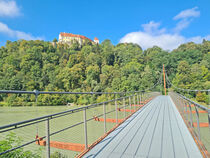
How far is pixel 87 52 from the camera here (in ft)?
200

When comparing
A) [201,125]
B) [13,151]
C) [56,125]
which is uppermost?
[201,125]

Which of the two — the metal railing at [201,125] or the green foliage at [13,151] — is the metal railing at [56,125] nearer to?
the green foliage at [13,151]

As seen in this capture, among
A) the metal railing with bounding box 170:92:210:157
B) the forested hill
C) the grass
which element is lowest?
the grass

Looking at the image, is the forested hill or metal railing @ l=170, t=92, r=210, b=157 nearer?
metal railing @ l=170, t=92, r=210, b=157

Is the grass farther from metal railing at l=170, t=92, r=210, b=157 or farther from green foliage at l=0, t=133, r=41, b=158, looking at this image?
metal railing at l=170, t=92, r=210, b=157

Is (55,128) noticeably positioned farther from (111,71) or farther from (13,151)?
(111,71)

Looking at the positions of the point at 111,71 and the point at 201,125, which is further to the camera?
the point at 111,71

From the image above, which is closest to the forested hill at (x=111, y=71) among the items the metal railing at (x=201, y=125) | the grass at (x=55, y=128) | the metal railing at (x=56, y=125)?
the grass at (x=55, y=128)

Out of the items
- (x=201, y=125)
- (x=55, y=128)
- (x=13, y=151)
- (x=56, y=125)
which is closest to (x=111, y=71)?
(x=55, y=128)

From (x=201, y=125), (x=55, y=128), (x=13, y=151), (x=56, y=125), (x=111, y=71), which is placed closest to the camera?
(x=201, y=125)

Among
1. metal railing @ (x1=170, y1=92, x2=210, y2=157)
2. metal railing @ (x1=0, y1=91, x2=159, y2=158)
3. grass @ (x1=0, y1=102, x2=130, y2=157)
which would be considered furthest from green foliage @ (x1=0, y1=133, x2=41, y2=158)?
metal railing @ (x1=170, y1=92, x2=210, y2=157)

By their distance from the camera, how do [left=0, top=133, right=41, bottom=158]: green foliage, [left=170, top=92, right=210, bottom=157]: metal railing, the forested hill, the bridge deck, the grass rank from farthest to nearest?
1. the forested hill
2. [left=0, top=133, right=41, bottom=158]: green foliage
3. the grass
4. the bridge deck
5. [left=170, top=92, right=210, bottom=157]: metal railing

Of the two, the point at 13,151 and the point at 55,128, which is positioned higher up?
the point at 13,151

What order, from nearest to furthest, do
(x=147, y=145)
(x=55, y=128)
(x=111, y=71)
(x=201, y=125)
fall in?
(x=201, y=125) < (x=147, y=145) < (x=55, y=128) < (x=111, y=71)
